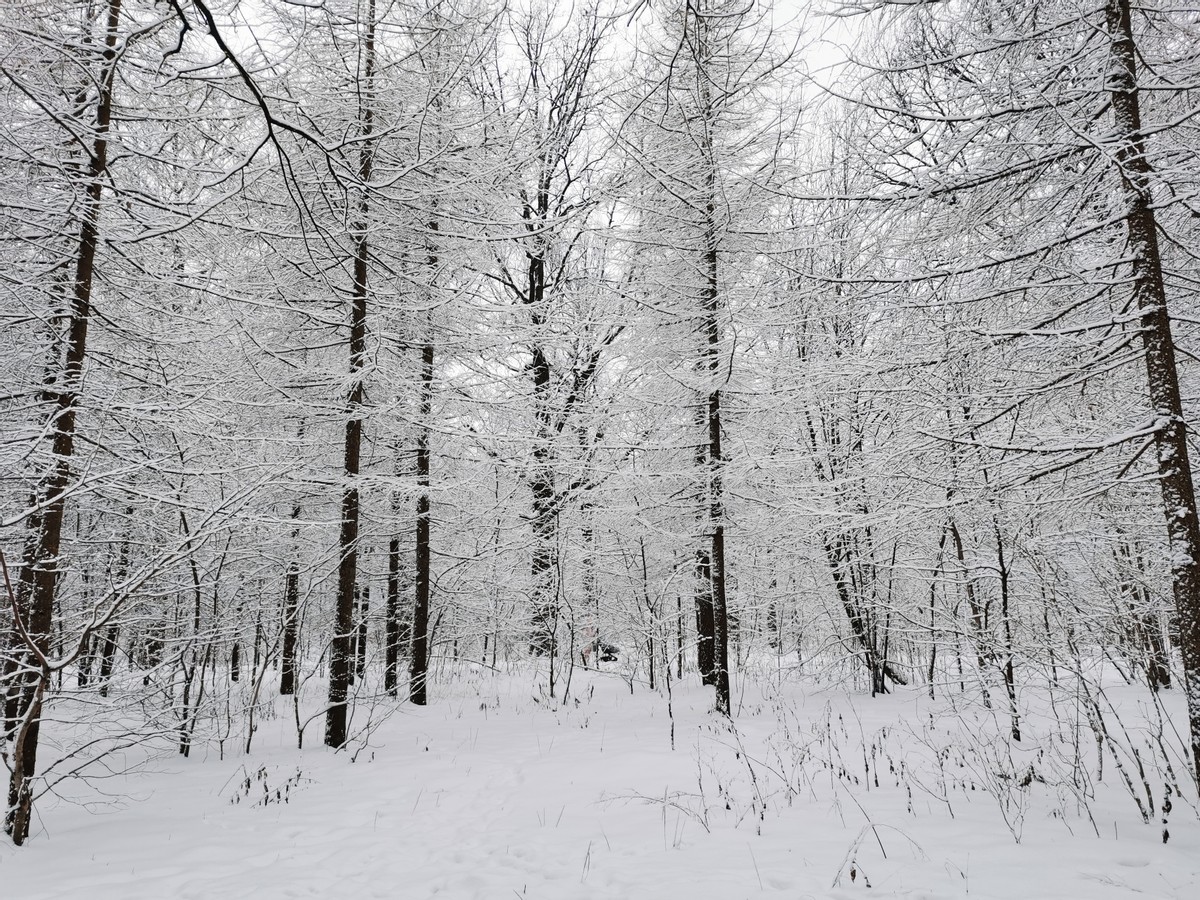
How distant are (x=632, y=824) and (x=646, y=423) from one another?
8257mm

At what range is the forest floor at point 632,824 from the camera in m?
3.82

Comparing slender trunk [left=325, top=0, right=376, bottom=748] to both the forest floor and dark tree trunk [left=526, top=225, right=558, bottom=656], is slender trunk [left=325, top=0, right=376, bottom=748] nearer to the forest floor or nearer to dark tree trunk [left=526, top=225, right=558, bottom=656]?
the forest floor

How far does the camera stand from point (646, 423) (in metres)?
12.5

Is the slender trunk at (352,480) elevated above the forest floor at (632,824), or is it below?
above

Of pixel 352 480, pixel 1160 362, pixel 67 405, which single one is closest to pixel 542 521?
pixel 352 480

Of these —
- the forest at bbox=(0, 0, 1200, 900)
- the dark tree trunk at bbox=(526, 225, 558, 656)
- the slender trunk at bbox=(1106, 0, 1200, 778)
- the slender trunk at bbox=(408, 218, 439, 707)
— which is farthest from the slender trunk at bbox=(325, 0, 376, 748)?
the slender trunk at bbox=(1106, 0, 1200, 778)

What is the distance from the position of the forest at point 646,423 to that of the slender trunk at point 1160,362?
0.10ft

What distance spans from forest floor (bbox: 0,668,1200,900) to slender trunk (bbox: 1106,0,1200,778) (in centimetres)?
78

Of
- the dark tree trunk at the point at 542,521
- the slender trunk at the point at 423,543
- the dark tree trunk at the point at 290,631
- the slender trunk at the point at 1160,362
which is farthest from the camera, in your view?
the dark tree trunk at the point at 542,521

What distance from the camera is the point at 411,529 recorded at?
12180 mm

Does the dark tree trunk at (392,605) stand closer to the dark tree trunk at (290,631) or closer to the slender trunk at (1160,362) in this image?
the dark tree trunk at (290,631)

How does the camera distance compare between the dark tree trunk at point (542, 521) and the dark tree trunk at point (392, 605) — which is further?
the dark tree trunk at point (392, 605)

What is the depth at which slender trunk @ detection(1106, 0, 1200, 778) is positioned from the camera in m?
4.21

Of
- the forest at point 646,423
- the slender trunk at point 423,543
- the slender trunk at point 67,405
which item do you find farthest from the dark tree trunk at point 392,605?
the slender trunk at point 67,405
